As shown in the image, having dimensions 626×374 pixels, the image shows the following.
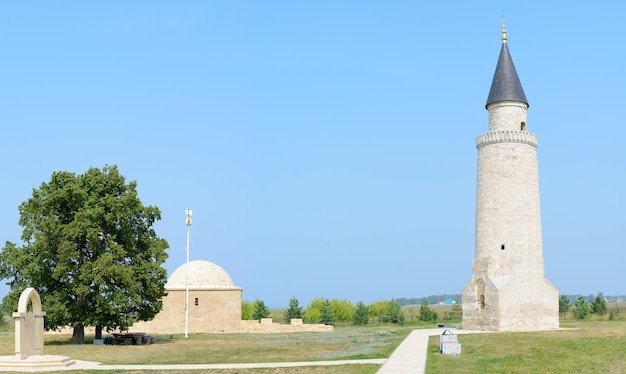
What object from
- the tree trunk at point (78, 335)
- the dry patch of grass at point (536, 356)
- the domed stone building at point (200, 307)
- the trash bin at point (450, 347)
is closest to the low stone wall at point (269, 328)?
the domed stone building at point (200, 307)

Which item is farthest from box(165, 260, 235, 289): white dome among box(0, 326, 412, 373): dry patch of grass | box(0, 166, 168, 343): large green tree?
box(0, 326, 412, 373): dry patch of grass

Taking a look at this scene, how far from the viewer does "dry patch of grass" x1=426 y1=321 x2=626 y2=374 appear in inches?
690

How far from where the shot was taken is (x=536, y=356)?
20281 mm

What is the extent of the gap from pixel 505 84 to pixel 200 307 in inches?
1032

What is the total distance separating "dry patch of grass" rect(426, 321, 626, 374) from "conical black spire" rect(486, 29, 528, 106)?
15.0 m

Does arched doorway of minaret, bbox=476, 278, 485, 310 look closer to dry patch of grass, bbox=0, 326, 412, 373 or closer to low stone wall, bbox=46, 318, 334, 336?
dry patch of grass, bbox=0, 326, 412, 373

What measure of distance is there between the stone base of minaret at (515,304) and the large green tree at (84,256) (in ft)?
57.4

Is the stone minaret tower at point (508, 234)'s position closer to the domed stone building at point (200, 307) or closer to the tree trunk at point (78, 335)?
the domed stone building at point (200, 307)

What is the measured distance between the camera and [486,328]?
34.6 meters

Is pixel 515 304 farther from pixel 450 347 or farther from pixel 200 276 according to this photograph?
pixel 200 276

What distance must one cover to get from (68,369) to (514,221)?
80.0 feet

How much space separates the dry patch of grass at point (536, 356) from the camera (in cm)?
1752

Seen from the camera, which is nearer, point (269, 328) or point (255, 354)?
point (255, 354)

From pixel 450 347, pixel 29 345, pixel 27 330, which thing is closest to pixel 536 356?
pixel 450 347
